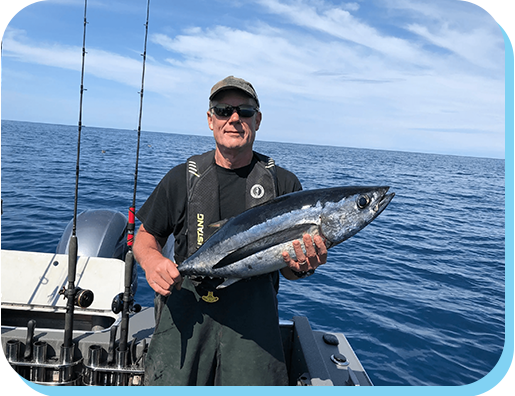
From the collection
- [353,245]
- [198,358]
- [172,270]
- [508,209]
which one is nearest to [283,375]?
[198,358]

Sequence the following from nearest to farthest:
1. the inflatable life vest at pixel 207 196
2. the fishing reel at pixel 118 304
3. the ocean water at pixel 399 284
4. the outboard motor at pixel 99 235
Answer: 1. the inflatable life vest at pixel 207 196
2. the fishing reel at pixel 118 304
3. the outboard motor at pixel 99 235
4. the ocean water at pixel 399 284

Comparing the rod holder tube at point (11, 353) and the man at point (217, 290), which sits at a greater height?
the man at point (217, 290)

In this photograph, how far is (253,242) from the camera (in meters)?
2.68

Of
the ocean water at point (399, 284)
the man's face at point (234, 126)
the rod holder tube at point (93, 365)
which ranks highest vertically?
the man's face at point (234, 126)

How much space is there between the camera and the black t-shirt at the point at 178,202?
10.0 ft

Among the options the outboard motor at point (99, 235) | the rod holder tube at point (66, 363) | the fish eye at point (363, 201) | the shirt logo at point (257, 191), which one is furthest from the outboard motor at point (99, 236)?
the fish eye at point (363, 201)

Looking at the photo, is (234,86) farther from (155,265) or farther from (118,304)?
(118,304)

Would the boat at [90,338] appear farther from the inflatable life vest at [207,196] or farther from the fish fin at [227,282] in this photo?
the inflatable life vest at [207,196]

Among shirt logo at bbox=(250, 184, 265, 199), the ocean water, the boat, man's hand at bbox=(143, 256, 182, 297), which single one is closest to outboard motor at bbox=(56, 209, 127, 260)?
the boat

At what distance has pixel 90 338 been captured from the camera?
13.4ft

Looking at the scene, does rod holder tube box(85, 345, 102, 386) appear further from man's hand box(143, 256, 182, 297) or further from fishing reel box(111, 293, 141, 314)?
man's hand box(143, 256, 182, 297)

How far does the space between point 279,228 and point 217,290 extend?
73 cm

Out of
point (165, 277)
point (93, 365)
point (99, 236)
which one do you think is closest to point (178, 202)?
point (165, 277)

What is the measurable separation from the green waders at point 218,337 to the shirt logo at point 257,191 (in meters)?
0.66
